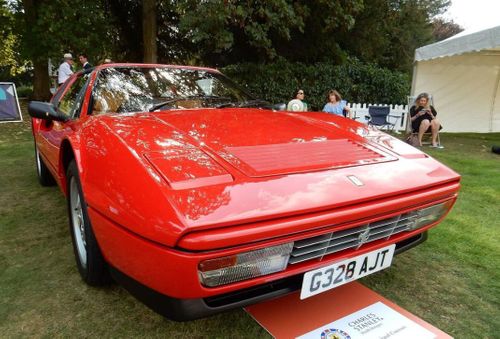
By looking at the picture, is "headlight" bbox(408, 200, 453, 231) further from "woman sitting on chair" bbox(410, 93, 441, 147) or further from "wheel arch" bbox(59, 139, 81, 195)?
"woman sitting on chair" bbox(410, 93, 441, 147)

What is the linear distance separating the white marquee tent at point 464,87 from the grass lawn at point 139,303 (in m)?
6.55

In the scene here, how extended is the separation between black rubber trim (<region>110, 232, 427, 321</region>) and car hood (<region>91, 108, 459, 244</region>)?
0.27m

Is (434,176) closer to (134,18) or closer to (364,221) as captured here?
(364,221)

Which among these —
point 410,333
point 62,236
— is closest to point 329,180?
point 410,333

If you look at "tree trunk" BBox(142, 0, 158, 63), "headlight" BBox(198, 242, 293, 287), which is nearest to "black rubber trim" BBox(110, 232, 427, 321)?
"headlight" BBox(198, 242, 293, 287)

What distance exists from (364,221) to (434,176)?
1.86ft

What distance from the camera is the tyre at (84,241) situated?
5.72ft

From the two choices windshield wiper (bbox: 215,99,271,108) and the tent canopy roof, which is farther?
the tent canopy roof

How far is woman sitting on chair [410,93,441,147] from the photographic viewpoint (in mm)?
7234

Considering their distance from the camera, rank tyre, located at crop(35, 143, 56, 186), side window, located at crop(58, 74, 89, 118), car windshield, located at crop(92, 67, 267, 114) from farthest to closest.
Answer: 1. tyre, located at crop(35, 143, 56, 186)
2. side window, located at crop(58, 74, 89, 118)
3. car windshield, located at crop(92, 67, 267, 114)

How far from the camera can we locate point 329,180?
1.50 metres

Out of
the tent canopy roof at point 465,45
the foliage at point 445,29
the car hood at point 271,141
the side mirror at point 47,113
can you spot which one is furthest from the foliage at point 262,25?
the foliage at point 445,29

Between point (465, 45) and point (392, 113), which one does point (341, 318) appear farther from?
point (392, 113)

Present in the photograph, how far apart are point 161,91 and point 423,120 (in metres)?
6.23
